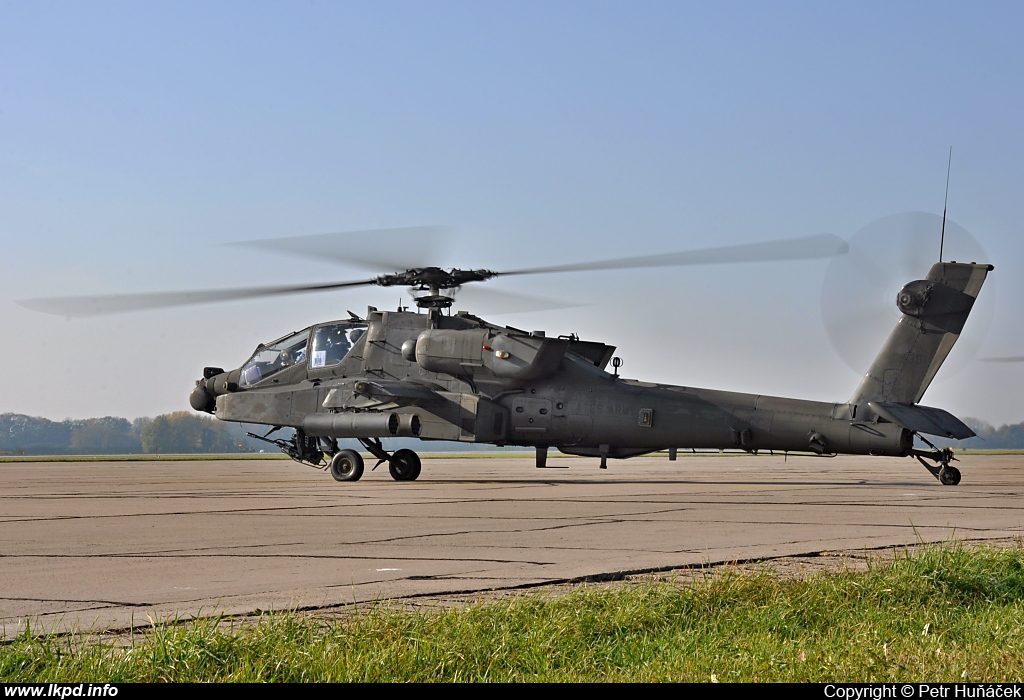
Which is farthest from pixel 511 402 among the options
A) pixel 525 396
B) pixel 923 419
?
pixel 923 419

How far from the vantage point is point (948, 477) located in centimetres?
2245

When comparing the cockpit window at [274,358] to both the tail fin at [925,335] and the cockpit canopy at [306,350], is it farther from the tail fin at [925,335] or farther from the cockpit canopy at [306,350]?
the tail fin at [925,335]

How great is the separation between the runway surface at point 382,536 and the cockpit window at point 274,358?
517 cm

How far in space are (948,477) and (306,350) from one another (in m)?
14.2

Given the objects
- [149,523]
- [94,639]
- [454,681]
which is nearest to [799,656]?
[454,681]

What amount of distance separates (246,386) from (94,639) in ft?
68.0

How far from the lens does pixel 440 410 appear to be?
23734 millimetres

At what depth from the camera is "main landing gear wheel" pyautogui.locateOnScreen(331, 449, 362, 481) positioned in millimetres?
23156

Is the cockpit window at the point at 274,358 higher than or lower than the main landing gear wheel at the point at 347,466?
higher

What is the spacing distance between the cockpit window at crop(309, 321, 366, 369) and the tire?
8.57ft

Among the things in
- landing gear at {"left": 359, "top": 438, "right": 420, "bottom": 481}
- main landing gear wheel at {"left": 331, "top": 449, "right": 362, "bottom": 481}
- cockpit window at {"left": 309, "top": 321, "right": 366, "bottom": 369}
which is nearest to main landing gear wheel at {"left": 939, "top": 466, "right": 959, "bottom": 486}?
landing gear at {"left": 359, "top": 438, "right": 420, "bottom": 481}

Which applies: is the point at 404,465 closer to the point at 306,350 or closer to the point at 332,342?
the point at 332,342

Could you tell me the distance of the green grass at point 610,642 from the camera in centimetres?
456

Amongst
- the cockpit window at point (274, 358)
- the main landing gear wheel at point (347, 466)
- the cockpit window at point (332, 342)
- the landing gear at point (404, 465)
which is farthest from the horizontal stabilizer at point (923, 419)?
the cockpit window at point (274, 358)
